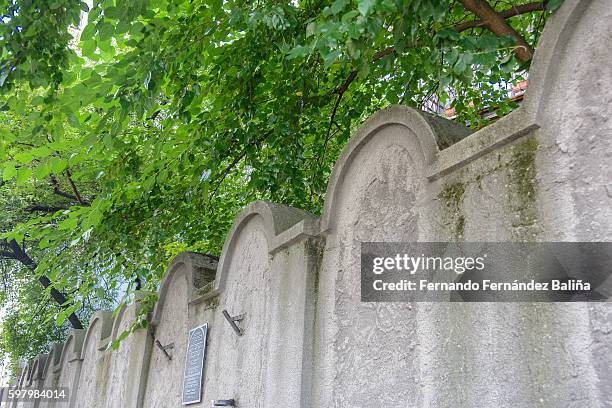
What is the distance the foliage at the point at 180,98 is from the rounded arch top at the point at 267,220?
39cm

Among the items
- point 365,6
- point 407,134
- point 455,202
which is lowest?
point 455,202

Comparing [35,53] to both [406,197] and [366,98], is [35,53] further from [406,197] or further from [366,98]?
[366,98]

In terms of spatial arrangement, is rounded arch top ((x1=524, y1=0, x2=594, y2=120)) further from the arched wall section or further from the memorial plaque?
the arched wall section

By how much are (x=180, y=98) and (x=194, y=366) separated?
7.68ft

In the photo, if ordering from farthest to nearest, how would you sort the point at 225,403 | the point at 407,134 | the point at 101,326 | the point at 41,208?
the point at 41,208, the point at 101,326, the point at 225,403, the point at 407,134

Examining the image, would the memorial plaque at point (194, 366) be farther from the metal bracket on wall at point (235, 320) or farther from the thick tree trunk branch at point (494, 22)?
the thick tree trunk branch at point (494, 22)

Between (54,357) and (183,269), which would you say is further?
(54,357)

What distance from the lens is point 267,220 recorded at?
471cm

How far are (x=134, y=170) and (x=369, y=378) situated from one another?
10.5 ft

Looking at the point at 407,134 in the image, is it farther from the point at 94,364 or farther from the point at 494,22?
the point at 94,364

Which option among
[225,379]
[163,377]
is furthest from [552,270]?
[163,377]

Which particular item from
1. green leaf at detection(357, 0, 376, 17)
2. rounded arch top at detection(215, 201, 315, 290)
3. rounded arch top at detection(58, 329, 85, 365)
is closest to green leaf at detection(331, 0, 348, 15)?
green leaf at detection(357, 0, 376, 17)

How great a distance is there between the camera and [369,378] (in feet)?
10.5

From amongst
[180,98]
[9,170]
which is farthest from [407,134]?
[9,170]
